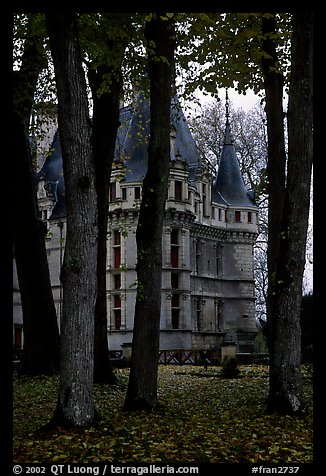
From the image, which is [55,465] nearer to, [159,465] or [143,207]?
[159,465]

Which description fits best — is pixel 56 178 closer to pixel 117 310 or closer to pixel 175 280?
pixel 117 310

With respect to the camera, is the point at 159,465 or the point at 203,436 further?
the point at 203,436

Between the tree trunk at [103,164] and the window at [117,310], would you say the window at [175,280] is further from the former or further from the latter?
the tree trunk at [103,164]

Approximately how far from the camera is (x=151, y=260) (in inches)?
392

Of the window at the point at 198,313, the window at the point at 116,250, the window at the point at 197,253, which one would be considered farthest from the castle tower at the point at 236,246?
the window at the point at 116,250

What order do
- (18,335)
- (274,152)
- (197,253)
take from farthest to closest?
(197,253) < (18,335) < (274,152)

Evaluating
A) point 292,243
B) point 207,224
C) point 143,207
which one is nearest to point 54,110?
point 143,207

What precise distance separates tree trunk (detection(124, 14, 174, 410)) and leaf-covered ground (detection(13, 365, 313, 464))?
0.45 meters

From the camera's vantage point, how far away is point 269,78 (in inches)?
472

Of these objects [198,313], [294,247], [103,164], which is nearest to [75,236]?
[294,247]

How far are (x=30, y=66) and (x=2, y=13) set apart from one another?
9.34 m

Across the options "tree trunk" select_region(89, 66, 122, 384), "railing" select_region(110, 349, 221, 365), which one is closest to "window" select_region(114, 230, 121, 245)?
"railing" select_region(110, 349, 221, 365)

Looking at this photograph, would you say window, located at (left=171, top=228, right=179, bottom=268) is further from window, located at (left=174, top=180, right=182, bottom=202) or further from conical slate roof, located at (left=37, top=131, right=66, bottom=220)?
conical slate roof, located at (left=37, top=131, right=66, bottom=220)

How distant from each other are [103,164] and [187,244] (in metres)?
23.2
